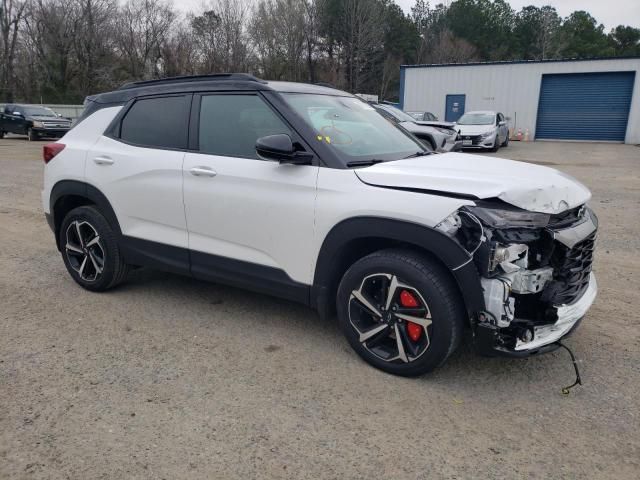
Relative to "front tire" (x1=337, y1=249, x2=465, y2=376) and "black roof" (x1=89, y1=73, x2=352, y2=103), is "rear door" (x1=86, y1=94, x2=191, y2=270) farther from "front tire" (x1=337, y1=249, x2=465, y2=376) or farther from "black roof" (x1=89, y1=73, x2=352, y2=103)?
"front tire" (x1=337, y1=249, x2=465, y2=376)

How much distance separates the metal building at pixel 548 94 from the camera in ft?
88.6

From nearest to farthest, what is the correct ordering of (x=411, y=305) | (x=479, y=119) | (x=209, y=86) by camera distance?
(x=411, y=305) < (x=209, y=86) < (x=479, y=119)

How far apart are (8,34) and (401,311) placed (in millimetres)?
54801

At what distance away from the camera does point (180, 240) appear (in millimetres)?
4043

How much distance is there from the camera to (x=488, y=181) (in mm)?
2926

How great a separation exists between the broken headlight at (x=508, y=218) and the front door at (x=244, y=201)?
3.47 feet

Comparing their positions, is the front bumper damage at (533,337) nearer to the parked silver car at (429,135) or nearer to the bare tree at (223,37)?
the parked silver car at (429,135)

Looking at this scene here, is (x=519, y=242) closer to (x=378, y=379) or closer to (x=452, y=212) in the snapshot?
(x=452, y=212)

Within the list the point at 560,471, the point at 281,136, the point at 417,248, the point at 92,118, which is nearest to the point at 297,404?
the point at 417,248

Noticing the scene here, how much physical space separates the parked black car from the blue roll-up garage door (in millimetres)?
24353

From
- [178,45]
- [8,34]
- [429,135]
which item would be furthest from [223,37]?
[429,135]

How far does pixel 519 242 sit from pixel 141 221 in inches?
114

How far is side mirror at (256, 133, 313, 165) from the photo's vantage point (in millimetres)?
3227

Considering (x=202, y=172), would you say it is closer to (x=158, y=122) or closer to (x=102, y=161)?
(x=158, y=122)
